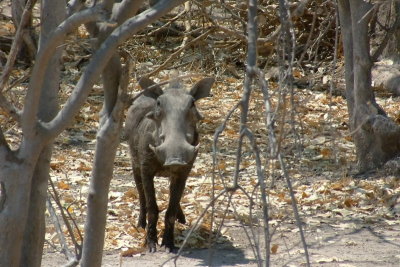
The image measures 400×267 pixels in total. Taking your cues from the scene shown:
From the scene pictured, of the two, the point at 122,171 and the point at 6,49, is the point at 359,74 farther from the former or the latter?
the point at 6,49

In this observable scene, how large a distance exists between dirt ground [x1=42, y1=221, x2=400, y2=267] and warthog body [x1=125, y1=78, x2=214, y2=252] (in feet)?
1.04

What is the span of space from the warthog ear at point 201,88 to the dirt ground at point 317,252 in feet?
4.15

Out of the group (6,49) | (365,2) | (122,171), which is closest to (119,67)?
(365,2)

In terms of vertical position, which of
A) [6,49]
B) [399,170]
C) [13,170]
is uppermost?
[6,49]

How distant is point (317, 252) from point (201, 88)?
5.61 ft

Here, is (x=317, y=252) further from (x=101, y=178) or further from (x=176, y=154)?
(x=101, y=178)

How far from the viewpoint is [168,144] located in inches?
250

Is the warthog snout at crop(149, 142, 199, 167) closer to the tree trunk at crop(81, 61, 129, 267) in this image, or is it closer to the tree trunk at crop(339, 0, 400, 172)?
the tree trunk at crop(339, 0, 400, 172)

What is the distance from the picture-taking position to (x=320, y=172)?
29.7ft

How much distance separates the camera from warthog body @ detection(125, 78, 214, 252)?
20.9ft

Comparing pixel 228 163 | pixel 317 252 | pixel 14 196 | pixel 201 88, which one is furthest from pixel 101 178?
pixel 228 163

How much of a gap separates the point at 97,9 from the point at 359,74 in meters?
6.11

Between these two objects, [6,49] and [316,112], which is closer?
[316,112]

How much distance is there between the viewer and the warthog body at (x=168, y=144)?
6.36 m
